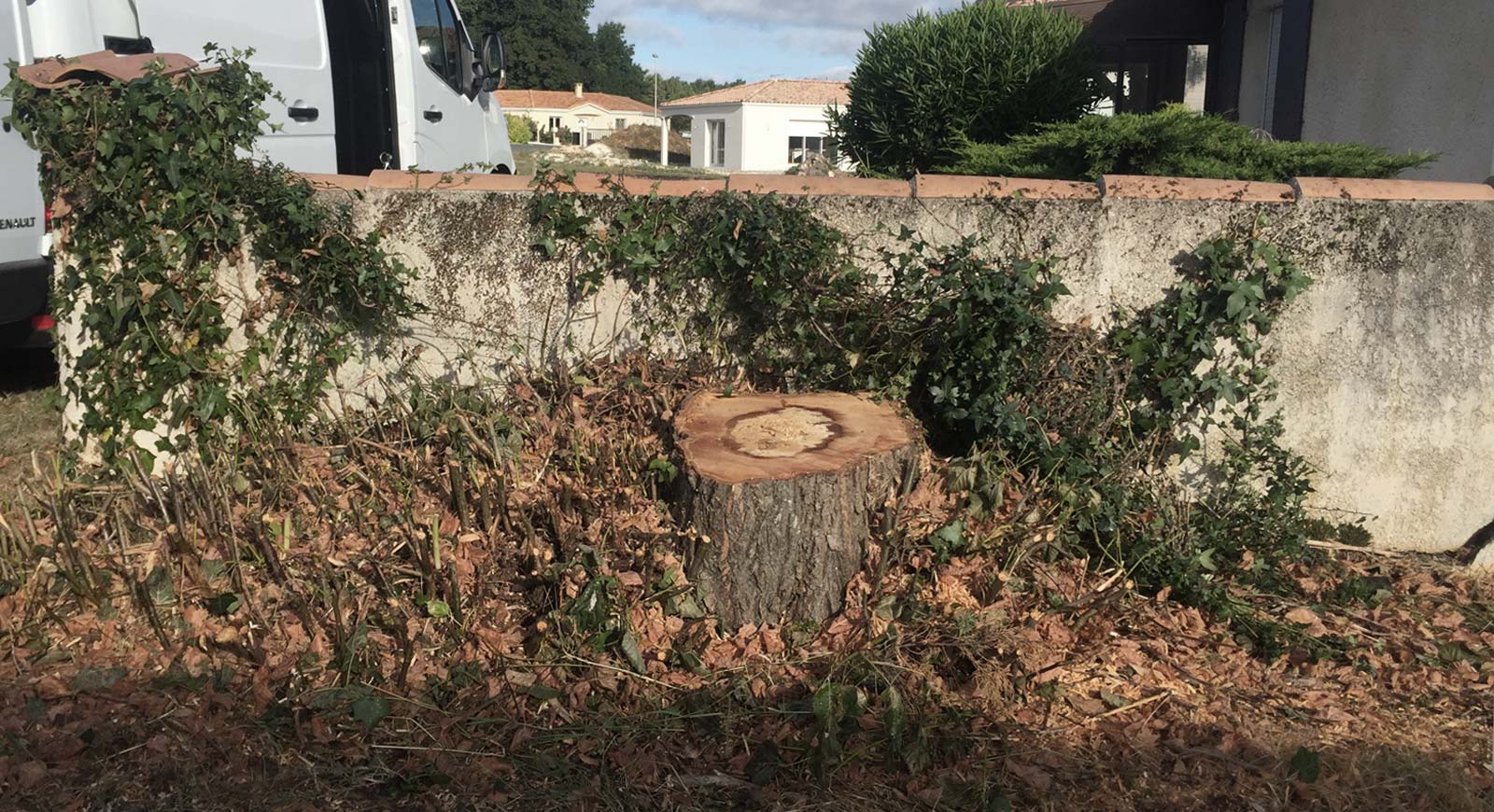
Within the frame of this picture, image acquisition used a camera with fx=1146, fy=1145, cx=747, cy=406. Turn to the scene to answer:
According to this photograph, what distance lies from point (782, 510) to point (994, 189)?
1.73 metres

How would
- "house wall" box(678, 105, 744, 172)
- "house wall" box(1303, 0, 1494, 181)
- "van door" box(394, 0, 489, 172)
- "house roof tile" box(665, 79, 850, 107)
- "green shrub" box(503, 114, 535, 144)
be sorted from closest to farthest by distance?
1. "van door" box(394, 0, 489, 172)
2. "house wall" box(1303, 0, 1494, 181)
3. "house roof tile" box(665, 79, 850, 107)
4. "house wall" box(678, 105, 744, 172)
5. "green shrub" box(503, 114, 535, 144)

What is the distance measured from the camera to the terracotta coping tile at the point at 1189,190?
436 centimetres

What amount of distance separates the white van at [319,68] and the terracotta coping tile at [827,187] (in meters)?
1.56

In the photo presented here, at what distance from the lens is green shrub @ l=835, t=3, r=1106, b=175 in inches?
352

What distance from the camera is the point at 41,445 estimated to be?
16.4ft

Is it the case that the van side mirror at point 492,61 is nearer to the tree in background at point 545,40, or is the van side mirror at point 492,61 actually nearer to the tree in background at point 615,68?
the tree in background at point 545,40

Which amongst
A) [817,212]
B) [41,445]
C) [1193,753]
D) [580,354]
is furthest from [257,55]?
[1193,753]

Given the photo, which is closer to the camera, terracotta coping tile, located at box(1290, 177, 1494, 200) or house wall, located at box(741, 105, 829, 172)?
terracotta coping tile, located at box(1290, 177, 1494, 200)

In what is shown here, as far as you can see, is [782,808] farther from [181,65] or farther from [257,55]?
[257,55]

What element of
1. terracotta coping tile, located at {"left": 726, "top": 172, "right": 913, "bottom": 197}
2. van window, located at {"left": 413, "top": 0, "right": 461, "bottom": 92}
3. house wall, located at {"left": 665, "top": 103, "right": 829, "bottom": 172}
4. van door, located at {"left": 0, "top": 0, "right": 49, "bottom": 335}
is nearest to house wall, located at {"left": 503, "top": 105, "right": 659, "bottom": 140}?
house wall, located at {"left": 665, "top": 103, "right": 829, "bottom": 172}

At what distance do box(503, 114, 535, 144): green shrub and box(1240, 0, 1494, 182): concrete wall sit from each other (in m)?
44.3

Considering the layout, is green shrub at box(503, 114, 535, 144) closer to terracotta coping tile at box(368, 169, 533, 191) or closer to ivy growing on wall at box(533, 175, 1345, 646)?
terracotta coping tile at box(368, 169, 533, 191)

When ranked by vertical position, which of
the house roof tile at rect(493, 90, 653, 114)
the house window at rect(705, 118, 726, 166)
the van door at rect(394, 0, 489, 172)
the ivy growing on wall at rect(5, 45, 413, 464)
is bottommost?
the ivy growing on wall at rect(5, 45, 413, 464)

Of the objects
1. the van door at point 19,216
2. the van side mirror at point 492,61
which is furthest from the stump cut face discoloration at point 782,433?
the van side mirror at point 492,61
